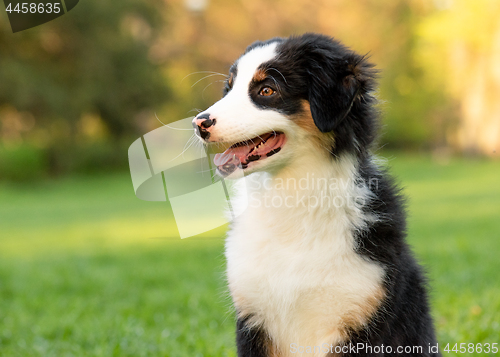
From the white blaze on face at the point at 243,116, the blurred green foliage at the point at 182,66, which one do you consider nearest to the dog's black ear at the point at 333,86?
the white blaze on face at the point at 243,116

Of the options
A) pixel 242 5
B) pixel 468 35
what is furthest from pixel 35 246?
pixel 468 35

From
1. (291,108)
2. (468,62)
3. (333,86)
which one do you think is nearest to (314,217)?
(291,108)

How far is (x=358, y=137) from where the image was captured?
274cm

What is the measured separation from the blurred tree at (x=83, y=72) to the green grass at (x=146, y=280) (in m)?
9.27

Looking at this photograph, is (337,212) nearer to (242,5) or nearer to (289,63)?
(289,63)

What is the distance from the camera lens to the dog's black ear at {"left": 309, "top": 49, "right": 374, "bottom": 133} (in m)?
2.58

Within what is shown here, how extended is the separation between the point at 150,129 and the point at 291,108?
889 inches

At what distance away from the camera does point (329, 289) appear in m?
2.57

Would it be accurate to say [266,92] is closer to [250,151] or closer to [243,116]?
[243,116]

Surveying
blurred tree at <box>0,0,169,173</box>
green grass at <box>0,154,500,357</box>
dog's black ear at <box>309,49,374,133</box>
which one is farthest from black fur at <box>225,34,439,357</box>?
blurred tree at <box>0,0,169,173</box>

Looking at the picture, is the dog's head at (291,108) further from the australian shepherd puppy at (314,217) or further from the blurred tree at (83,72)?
the blurred tree at (83,72)

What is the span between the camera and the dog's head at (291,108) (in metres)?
2.58

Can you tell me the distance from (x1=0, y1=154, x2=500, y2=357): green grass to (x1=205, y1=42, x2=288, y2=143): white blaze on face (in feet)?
3.22

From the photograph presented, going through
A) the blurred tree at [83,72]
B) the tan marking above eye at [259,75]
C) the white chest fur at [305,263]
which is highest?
the tan marking above eye at [259,75]
